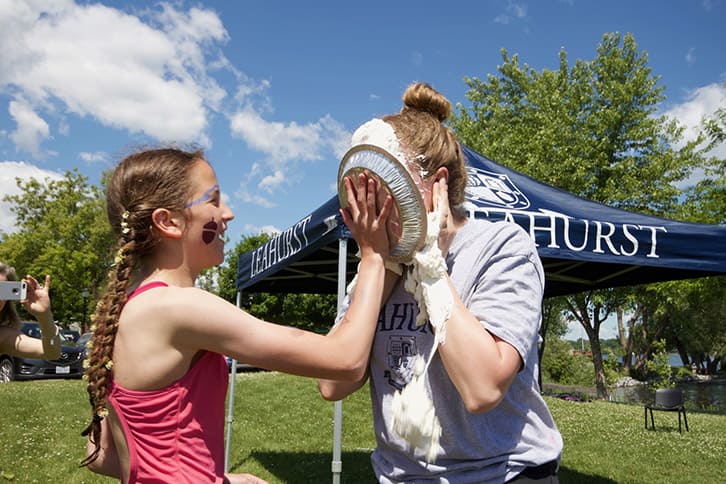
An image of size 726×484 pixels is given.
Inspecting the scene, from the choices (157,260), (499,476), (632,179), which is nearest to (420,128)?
(157,260)

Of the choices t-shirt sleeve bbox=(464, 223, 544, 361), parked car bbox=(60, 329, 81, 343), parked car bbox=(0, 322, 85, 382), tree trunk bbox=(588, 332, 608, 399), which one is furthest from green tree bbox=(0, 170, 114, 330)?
t-shirt sleeve bbox=(464, 223, 544, 361)

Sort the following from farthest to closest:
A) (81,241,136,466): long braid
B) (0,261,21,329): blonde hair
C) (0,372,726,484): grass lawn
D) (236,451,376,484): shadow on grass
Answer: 1. (0,372,726,484): grass lawn
2. (236,451,376,484): shadow on grass
3. (0,261,21,329): blonde hair
4. (81,241,136,466): long braid

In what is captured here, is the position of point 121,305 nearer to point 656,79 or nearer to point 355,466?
point 355,466

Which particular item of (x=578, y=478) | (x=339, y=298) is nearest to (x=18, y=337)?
(x=339, y=298)

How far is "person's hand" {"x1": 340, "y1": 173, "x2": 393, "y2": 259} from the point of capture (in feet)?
4.51

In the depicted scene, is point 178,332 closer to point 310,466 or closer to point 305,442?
point 310,466

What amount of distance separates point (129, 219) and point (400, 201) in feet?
2.46

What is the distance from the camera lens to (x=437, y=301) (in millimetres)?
1288

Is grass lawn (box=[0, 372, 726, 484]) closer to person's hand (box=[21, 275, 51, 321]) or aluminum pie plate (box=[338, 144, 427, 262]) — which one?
person's hand (box=[21, 275, 51, 321])

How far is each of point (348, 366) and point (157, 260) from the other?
2.04 ft

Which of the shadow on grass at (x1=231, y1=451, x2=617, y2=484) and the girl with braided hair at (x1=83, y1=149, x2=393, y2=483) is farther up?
the girl with braided hair at (x1=83, y1=149, x2=393, y2=483)

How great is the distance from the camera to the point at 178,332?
128 centimetres

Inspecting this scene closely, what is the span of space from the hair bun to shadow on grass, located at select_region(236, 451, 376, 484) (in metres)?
5.29

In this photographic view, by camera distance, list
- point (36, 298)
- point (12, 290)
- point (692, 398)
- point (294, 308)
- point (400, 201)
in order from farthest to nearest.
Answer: point (294, 308)
point (692, 398)
point (36, 298)
point (12, 290)
point (400, 201)
